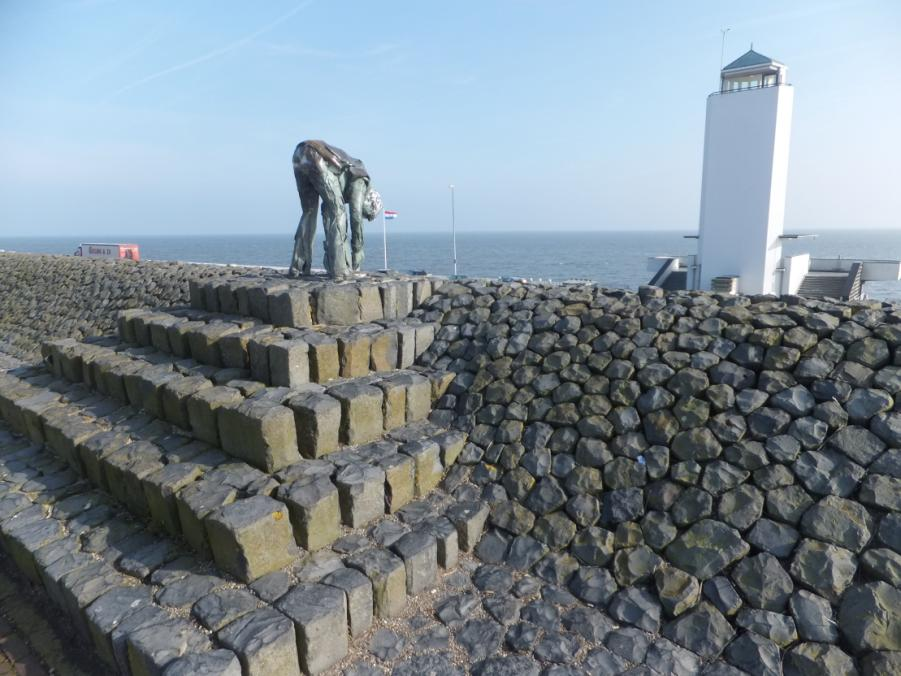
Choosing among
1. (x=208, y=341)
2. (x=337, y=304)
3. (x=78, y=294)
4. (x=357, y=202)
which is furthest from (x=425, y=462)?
(x=78, y=294)

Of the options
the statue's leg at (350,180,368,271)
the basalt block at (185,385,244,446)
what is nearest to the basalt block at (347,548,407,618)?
the basalt block at (185,385,244,446)

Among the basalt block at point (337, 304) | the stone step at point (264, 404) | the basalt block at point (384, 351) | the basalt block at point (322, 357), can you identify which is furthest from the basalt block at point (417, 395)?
the basalt block at point (337, 304)

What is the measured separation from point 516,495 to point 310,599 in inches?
83.8

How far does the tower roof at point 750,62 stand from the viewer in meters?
19.6

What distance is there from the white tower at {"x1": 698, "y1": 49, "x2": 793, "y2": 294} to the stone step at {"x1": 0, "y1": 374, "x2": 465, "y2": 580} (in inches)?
760

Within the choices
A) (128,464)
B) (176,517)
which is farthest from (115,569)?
(128,464)

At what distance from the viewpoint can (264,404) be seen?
4.64 m

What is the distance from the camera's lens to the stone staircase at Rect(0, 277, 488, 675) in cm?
358

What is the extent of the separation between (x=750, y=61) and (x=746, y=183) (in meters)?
5.10

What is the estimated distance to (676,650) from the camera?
363cm

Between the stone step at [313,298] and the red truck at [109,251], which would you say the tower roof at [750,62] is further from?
the red truck at [109,251]

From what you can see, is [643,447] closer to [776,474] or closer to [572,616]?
[776,474]

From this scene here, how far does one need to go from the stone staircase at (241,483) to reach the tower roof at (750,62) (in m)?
20.8

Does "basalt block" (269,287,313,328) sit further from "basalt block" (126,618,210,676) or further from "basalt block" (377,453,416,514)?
"basalt block" (126,618,210,676)
